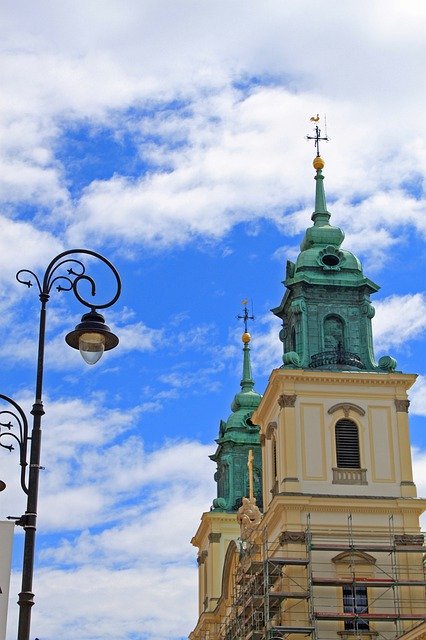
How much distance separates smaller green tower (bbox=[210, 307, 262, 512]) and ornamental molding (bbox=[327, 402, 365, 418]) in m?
15.8

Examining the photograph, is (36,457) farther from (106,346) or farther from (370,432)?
(370,432)

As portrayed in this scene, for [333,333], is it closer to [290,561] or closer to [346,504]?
[346,504]

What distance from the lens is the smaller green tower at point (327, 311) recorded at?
142 feet

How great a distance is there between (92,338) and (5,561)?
2984 mm

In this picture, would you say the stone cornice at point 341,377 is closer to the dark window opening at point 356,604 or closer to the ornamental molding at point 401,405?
the ornamental molding at point 401,405

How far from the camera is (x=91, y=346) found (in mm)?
13688

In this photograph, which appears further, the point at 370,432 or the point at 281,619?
the point at 370,432

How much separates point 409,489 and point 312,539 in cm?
414

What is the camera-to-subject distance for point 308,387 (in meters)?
42.0

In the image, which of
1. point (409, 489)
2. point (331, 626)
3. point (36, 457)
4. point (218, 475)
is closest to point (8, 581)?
point (36, 457)

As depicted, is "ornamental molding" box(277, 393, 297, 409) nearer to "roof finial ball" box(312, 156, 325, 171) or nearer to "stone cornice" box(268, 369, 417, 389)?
"stone cornice" box(268, 369, 417, 389)

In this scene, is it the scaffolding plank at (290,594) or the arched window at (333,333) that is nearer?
the scaffolding plank at (290,594)

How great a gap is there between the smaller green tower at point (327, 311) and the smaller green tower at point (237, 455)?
1436 cm

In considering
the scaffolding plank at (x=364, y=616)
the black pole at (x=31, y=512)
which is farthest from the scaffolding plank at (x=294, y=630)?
the black pole at (x=31, y=512)
